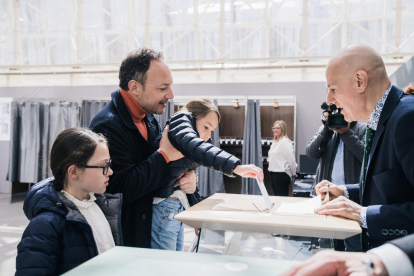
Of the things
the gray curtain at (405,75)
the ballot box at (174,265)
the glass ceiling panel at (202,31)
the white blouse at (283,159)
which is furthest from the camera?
the glass ceiling panel at (202,31)

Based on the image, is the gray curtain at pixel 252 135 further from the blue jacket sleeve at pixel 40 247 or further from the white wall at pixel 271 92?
the blue jacket sleeve at pixel 40 247

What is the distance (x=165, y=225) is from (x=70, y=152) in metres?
0.62

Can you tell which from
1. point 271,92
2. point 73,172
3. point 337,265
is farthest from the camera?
point 271,92

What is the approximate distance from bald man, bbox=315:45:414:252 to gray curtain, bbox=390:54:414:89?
6.92ft

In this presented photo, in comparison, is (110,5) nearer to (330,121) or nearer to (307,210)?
(330,121)

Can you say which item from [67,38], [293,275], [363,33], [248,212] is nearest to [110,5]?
[67,38]

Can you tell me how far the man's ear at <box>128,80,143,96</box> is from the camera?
1660 mm

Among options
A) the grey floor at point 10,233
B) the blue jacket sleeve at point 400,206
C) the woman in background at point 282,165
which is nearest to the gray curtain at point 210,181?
the woman in background at point 282,165

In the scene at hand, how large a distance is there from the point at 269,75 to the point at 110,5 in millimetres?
4775

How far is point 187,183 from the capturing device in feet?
5.95

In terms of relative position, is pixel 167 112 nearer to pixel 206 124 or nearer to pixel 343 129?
pixel 343 129

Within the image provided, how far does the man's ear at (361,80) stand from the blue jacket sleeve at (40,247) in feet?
4.56

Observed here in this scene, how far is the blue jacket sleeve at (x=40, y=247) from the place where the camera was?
1.10 metres

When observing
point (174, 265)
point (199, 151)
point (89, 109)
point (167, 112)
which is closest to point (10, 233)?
point (89, 109)
